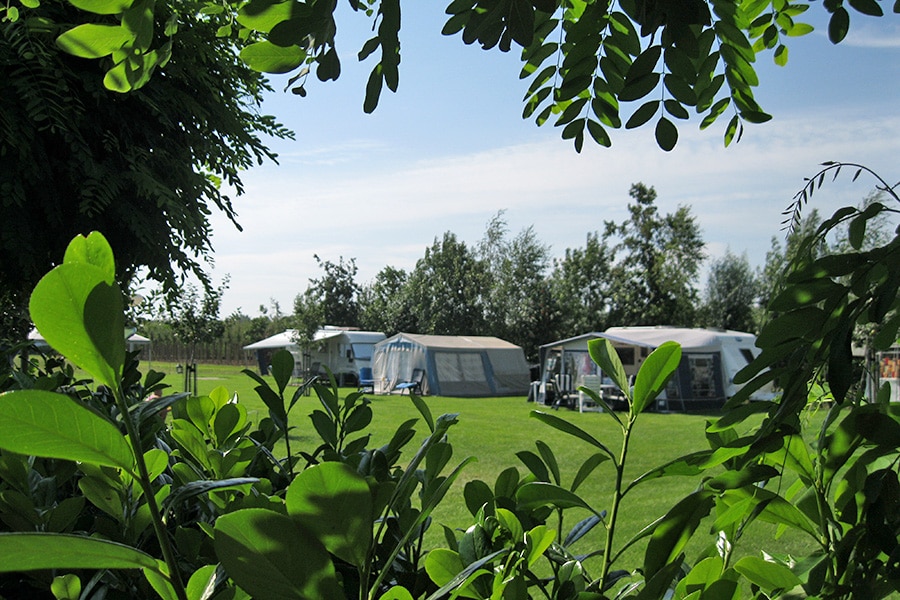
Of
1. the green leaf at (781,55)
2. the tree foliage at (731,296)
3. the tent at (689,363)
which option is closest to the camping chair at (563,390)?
the tent at (689,363)

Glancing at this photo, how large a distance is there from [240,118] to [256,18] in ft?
14.8

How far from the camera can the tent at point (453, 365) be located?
83.0 feet

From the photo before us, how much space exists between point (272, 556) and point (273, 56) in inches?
40.0

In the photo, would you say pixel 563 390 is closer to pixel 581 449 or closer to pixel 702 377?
pixel 702 377

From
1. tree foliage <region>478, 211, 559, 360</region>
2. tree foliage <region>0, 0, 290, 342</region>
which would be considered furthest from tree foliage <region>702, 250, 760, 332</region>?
tree foliage <region>0, 0, 290, 342</region>

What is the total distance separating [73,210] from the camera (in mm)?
4410

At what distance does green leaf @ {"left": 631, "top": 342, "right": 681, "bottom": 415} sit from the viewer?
65cm

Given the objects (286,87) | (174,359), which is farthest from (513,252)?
(286,87)

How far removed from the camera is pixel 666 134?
58.6 inches

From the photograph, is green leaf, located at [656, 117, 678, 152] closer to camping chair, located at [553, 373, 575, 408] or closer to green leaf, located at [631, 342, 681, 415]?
green leaf, located at [631, 342, 681, 415]

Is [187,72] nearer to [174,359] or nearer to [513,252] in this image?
[513,252]

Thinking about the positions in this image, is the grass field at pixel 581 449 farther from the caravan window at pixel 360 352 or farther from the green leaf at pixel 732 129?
the caravan window at pixel 360 352

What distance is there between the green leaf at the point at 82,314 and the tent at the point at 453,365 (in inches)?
971

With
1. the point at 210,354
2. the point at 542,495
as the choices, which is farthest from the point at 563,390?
the point at 210,354
